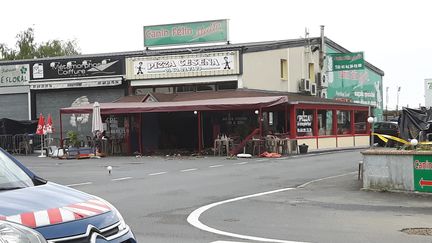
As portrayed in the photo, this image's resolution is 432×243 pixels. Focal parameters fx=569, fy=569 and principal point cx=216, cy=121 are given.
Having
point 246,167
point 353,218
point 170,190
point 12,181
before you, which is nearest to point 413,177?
point 353,218

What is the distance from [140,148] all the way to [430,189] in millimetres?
20831

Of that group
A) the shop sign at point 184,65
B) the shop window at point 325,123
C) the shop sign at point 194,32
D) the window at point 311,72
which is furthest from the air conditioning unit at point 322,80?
the shop sign at point 184,65

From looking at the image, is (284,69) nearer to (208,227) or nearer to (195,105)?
(195,105)

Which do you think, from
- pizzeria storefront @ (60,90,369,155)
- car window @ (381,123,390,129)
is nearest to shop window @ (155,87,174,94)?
pizzeria storefront @ (60,90,369,155)

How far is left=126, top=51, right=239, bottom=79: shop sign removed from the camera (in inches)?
1289

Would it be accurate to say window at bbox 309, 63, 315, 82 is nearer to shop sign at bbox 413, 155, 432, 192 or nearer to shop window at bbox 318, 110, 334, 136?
shop window at bbox 318, 110, 334, 136

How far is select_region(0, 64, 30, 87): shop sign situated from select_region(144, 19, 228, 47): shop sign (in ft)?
31.5

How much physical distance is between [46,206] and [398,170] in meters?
11.1

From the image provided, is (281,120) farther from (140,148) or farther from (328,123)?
(140,148)

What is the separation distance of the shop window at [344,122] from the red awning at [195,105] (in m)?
8.19

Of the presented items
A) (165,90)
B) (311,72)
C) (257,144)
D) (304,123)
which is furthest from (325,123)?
(165,90)

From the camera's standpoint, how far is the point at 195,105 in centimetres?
2930

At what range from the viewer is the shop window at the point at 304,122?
102 feet

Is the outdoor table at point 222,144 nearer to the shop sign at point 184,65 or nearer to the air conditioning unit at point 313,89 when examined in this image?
the shop sign at point 184,65
